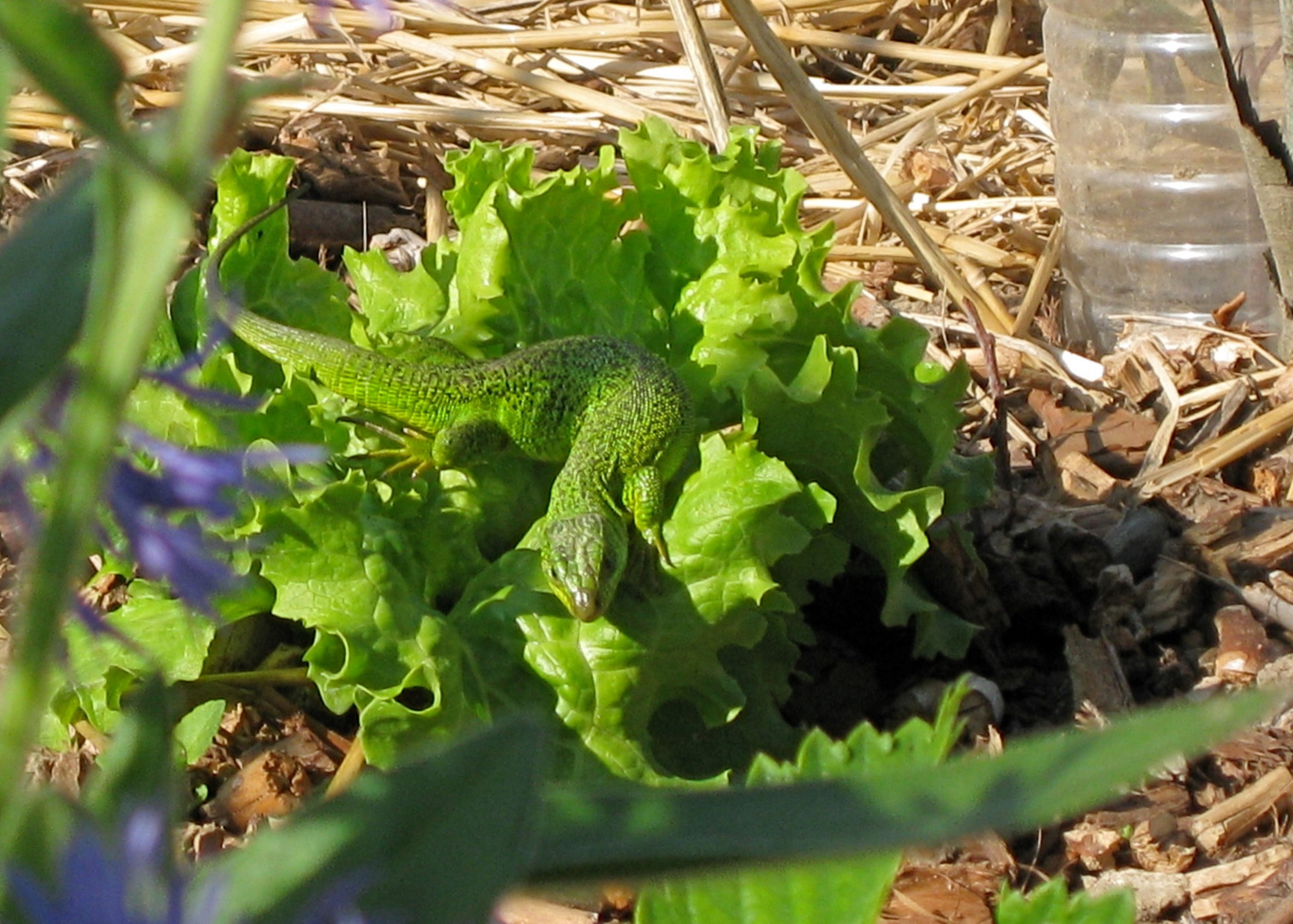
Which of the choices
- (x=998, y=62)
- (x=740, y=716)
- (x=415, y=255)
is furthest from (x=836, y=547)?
(x=998, y=62)

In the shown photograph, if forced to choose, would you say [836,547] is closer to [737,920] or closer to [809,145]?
[737,920]

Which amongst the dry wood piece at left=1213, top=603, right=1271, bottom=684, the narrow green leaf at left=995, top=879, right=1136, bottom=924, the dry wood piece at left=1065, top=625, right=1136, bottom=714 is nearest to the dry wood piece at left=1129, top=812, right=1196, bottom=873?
the dry wood piece at left=1065, top=625, right=1136, bottom=714

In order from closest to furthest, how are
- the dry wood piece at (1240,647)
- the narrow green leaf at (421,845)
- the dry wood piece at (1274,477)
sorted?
1. the narrow green leaf at (421,845)
2. the dry wood piece at (1240,647)
3. the dry wood piece at (1274,477)

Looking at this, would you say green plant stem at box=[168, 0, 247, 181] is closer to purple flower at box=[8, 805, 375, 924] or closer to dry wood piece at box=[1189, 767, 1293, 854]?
purple flower at box=[8, 805, 375, 924]

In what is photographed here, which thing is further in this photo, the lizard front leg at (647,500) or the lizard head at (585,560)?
the lizard front leg at (647,500)

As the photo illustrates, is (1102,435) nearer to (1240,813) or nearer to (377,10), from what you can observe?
(1240,813)

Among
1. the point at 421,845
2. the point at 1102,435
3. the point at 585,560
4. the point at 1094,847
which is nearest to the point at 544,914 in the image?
the point at 585,560

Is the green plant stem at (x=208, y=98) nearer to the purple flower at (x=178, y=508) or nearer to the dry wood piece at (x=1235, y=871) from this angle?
the purple flower at (x=178, y=508)

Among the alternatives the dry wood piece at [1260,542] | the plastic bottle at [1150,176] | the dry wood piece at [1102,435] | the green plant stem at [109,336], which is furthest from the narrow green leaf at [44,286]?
the plastic bottle at [1150,176]
